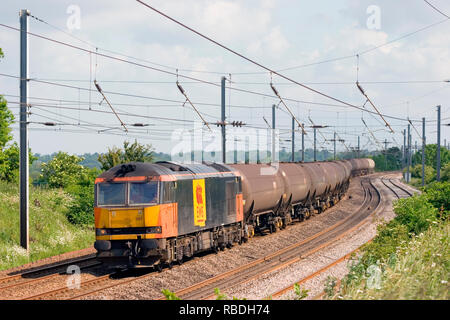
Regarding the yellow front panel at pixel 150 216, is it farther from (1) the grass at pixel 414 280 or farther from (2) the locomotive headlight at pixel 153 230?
(1) the grass at pixel 414 280

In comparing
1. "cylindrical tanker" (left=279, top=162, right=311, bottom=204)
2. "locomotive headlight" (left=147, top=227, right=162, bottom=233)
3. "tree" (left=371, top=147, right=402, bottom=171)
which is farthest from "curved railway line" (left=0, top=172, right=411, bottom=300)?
"tree" (left=371, top=147, right=402, bottom=171)

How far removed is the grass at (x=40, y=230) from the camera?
23.0 meters

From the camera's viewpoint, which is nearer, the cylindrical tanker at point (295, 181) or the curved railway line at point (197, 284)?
the curved railway line at point (197, 284)

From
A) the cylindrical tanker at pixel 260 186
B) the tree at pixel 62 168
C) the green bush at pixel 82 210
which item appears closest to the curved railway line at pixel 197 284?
the cylindrical tanker at pixel 260 186

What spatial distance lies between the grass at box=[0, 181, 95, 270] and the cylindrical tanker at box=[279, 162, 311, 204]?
10903 millimetres

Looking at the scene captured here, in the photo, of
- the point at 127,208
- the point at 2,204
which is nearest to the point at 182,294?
the point at 127,208

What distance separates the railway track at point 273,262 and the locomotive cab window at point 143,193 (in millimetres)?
3115

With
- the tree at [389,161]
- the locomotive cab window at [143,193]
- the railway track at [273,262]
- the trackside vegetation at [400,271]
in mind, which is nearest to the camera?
the trackside vegetation at [400,271]

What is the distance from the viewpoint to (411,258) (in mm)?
13430

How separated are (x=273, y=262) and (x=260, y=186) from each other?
6718 mm

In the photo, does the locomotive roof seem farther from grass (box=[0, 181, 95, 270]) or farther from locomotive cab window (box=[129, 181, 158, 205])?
grass (box=[0, 181, 95, 270])

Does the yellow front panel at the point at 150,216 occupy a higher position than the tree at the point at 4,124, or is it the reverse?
the tree at the point at 4,124

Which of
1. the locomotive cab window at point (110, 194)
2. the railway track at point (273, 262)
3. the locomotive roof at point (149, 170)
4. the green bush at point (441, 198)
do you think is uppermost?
the locomotive roof at point (149, 170)
